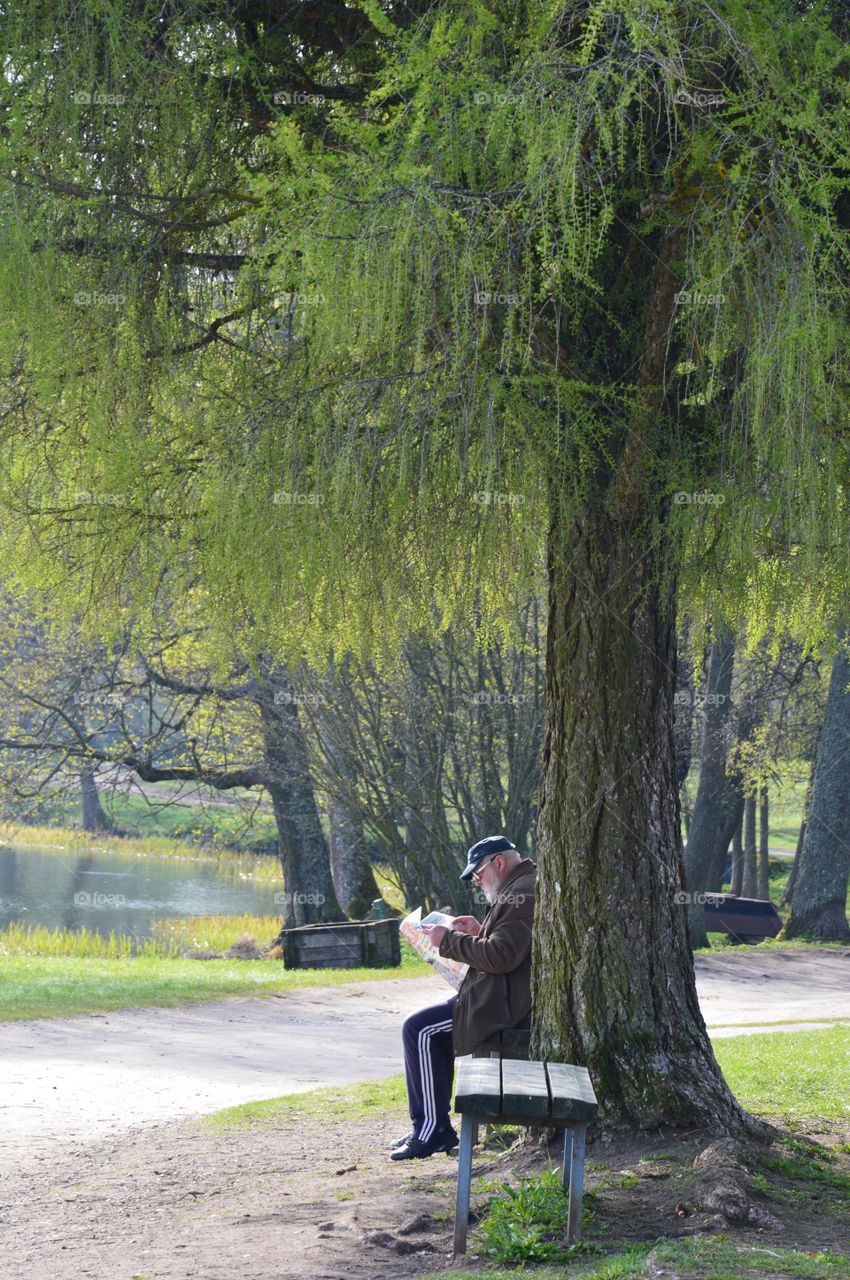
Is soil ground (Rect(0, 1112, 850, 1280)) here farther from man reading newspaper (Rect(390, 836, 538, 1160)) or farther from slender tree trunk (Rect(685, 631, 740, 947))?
slender tree trunk (Rect(685, 631, 740, 947))

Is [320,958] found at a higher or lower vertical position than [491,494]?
lower

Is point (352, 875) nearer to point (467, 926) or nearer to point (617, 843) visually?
point (467, 926)

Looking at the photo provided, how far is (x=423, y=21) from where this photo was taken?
196 inches

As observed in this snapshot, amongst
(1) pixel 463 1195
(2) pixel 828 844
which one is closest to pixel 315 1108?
(1) pixel 463 1195

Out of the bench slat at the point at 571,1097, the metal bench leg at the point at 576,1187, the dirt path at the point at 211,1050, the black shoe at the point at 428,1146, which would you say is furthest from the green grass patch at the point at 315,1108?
the metal bench leg at the point at 576,1187

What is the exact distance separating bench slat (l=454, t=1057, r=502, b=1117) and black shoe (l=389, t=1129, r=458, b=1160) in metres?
1.53

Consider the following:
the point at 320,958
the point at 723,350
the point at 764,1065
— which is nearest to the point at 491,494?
the point at 723,350

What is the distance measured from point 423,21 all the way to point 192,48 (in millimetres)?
1248

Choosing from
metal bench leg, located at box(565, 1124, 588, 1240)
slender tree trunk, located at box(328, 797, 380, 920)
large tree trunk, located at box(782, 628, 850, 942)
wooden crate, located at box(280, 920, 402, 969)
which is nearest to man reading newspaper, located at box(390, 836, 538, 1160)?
metal bench leg, located at box(565, 1124, 588, 1240)

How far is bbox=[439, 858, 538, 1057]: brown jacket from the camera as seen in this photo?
5922mm

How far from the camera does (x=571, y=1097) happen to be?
438 cm

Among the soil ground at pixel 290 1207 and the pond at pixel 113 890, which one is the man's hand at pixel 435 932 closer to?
the soil ground at pixel 290 1207

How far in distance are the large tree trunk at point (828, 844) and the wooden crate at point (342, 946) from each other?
7.20m

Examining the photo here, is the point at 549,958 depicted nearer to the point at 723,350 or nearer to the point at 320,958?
the point at 723,350
